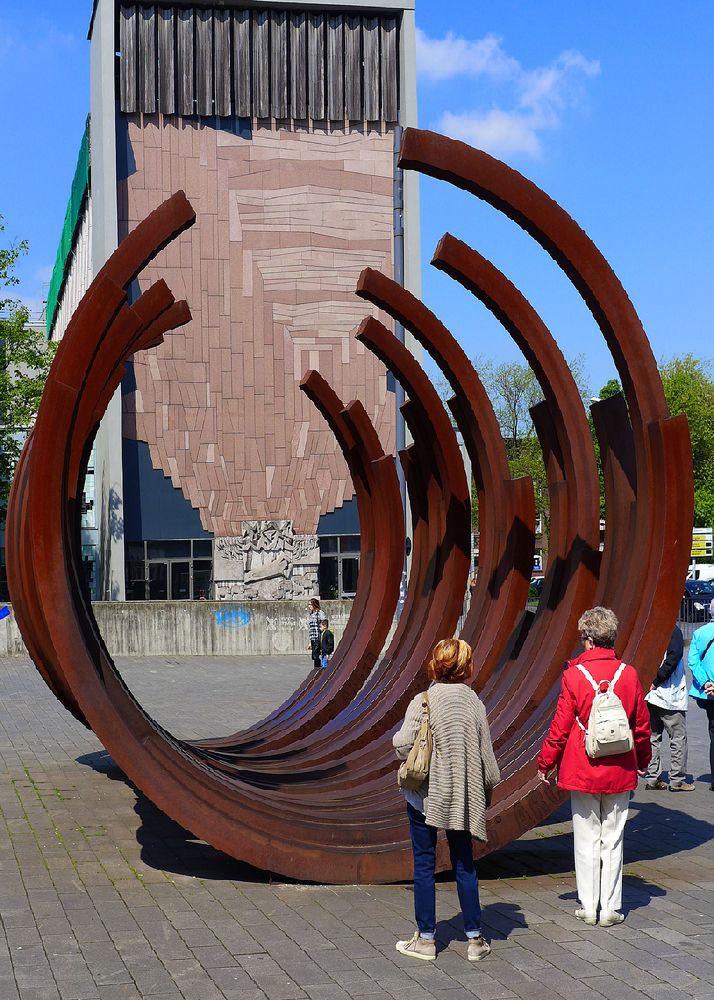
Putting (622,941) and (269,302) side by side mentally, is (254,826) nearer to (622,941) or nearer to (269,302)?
(622,941)

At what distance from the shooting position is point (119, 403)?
35688 mm

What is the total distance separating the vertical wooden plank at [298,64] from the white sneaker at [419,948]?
1314 inches

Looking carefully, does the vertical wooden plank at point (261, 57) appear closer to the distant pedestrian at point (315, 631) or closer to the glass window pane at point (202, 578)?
the glass window pane at point (202, 578)

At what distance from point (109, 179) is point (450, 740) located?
31.8 metres

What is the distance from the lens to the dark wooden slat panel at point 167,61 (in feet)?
118

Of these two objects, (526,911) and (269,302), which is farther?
(269,302)

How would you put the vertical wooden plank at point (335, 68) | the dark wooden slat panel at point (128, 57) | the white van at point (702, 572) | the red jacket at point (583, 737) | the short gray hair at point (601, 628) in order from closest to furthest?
the red jacket at point (583, 737), the short gray hair at point (601, 628), the dark wooden slat panel at point (128, 57), the vertical wooden plank at point (335, 68), the white van at point (702, 572)

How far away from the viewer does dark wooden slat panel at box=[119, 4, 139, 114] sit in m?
35.8

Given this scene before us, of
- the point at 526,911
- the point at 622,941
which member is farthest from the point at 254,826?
the point at 622,941

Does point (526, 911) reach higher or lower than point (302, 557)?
lower

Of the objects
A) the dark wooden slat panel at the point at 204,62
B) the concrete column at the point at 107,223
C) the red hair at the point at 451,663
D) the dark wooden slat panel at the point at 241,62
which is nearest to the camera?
the red hair at the point at 451,663

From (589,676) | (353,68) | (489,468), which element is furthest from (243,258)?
(589,676)

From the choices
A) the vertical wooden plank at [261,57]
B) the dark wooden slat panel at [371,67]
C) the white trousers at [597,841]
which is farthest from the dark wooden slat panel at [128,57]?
the white trousers at [597,841]

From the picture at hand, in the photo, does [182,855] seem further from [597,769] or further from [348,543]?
[348,543]
